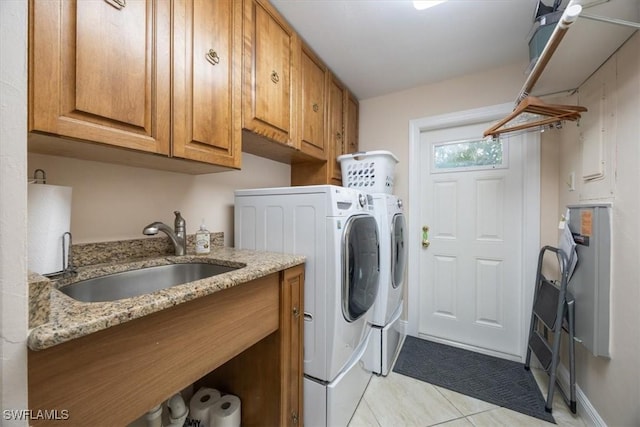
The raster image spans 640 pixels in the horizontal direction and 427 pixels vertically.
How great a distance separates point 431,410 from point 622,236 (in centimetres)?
142

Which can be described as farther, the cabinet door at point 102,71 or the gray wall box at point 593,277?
the gray wall box at point 593,277

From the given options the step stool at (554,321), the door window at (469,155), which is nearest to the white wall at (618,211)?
the step stool at (554,321)

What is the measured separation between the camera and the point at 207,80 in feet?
3.61

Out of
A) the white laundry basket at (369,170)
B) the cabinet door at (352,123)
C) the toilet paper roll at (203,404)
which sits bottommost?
the toilet paper roll at (203,404)

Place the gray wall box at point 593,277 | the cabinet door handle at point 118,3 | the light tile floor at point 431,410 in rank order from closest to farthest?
the cabinet door handle at point 118,3, the gray wall box at point 593,277, the light tile floor at point 431,410

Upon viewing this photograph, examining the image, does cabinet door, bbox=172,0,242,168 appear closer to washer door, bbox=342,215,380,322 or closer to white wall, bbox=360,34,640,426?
washer door, bbox=342,215,380,322

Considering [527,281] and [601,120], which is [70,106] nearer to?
[601,120]

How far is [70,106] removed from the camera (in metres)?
0.72

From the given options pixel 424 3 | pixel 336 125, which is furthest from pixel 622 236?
pixel 336 125

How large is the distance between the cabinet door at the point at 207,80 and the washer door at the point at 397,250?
1287mm

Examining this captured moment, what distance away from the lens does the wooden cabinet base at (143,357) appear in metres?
0.53

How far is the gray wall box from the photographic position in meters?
1.28

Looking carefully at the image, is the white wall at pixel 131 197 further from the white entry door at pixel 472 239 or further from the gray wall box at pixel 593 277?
the gray wall box at pixel 593 277

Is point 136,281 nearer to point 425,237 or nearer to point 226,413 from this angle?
point 226,413
